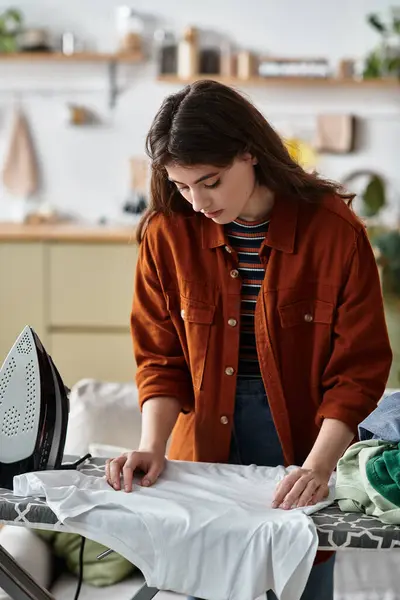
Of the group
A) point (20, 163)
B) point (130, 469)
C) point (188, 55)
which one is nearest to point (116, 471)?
point (130, 469)

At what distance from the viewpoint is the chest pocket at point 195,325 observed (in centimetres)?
165

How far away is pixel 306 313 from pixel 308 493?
0.35 meters

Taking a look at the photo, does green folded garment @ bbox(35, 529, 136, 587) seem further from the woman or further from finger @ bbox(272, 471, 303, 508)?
finger @ bbox(272, 471, 303, 508)

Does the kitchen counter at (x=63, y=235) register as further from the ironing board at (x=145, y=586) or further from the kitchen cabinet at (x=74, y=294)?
the ironing board at (x=145, y=586)

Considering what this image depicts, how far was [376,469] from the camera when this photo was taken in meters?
1.32

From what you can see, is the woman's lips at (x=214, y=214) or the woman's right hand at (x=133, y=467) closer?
the woman's right hand at (x=133, y=467)

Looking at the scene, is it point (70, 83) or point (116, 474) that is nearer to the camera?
point (116, 474)

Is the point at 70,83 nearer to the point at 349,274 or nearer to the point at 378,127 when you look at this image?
the point at 378,127

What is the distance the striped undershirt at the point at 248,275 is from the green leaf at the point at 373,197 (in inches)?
101

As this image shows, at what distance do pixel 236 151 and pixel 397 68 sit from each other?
10.0 feet

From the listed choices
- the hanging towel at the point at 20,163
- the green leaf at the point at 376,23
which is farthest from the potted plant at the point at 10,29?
the green leaf at the point at 376,23

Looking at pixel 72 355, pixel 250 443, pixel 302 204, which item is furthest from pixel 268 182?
pixel 72 355

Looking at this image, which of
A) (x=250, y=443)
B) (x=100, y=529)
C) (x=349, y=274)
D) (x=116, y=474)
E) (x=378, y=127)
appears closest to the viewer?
(x=100, y=529)

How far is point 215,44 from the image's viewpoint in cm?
451
